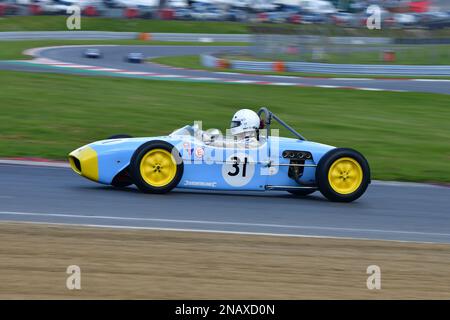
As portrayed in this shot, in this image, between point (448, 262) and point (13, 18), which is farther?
point (13, 18)

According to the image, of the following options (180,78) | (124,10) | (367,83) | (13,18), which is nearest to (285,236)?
(180,78)

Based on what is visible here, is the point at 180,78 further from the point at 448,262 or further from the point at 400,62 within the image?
the point at 448,262

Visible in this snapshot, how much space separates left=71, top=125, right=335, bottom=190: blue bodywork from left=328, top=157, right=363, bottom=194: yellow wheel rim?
0.83 ft

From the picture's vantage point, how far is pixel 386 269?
7066 mm

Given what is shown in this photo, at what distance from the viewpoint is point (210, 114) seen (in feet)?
55.4

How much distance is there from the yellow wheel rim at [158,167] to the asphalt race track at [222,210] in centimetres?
20

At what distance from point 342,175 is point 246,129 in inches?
47.7

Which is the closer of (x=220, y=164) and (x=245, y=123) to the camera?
(x=220, y=164)

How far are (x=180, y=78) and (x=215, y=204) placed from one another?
1431cm

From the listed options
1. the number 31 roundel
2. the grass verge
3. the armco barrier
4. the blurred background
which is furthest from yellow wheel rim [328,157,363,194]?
the blurred background

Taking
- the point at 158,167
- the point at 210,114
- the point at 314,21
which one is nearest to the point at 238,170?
the point at 158,167

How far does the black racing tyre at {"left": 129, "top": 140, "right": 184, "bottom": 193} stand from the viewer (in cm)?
946

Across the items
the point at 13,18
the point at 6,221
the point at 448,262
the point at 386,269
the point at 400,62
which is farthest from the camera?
the point at 13,18

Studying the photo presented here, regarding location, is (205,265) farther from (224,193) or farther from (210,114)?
(210,114)
